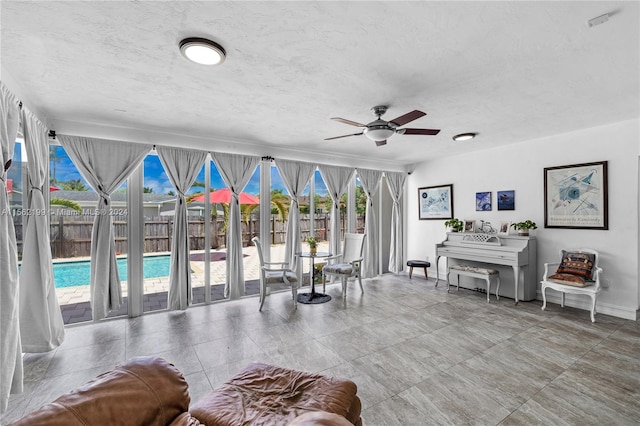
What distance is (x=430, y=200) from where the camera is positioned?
20.9 ft

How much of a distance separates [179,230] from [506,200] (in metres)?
5.35

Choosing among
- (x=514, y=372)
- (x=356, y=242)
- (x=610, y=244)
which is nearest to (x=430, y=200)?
(x=356, y=242)

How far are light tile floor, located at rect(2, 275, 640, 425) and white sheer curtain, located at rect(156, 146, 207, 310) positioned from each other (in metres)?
0.29

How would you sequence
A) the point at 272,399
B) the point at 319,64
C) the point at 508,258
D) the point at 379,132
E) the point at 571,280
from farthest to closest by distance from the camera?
the point at 508,258 → the point at 571,280 → the point at 379,132 → the point at 319,64 → the point at 272,399

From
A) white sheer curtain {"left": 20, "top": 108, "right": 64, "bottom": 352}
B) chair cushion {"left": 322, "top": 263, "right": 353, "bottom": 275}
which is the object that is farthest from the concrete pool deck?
white sheer curtain {"left": 20, "top": 108, "right": 64, "bottom": 352}

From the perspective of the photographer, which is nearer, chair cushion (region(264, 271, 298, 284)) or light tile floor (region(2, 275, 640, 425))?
light tile floor (region(2, 275, 640, 425))

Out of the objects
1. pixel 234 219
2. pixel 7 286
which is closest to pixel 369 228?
pixel 234 219

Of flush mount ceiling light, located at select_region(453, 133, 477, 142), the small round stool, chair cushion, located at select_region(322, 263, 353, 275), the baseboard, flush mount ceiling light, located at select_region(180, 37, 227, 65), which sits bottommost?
the baseboard

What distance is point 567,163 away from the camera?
172 inches

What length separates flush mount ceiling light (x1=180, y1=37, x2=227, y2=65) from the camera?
6.59 ft

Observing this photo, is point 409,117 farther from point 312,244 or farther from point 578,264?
point 578,264

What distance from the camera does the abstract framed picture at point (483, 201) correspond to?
211 inches

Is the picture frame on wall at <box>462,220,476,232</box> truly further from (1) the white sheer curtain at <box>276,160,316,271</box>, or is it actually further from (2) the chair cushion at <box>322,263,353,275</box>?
(1) the white sheer curtain at <box>276,160,316,271</box>

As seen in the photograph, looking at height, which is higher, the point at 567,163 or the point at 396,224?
the point at 567,163
